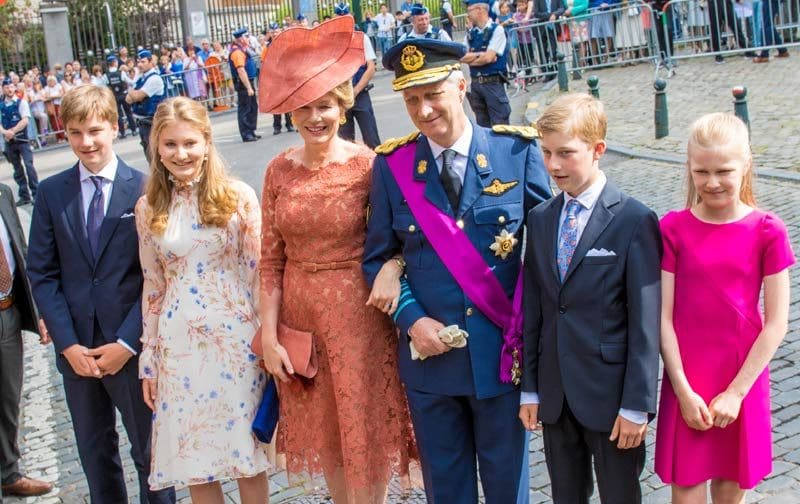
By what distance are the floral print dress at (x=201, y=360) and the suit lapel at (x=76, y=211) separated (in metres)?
0.31

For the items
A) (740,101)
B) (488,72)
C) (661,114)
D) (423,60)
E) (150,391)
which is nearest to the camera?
(423,60)

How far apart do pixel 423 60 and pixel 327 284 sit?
941 mm

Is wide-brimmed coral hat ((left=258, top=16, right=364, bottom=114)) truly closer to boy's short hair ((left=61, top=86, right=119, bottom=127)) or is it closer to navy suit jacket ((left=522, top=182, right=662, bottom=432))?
boy's short hair ((left=61, top=86, right=119, bottom=127))

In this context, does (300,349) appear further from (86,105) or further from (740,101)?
(740,101)

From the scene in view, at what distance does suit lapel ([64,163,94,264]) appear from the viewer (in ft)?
13.6

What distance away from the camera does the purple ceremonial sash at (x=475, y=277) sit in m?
3.44

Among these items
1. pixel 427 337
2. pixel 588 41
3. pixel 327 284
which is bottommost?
pixel 427 337

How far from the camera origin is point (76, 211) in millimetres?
4199

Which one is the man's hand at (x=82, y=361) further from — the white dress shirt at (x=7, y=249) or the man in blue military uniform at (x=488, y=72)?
the man in blue military uniform at (x=488, y=72)

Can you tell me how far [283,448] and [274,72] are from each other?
149 cm

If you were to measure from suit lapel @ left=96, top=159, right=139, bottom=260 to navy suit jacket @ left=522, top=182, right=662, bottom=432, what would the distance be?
1.87 m

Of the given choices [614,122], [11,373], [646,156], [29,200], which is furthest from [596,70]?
[11,373]

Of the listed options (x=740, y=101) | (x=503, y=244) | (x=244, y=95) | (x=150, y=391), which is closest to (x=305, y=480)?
(x=150, y=391)

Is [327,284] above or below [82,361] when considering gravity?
above
